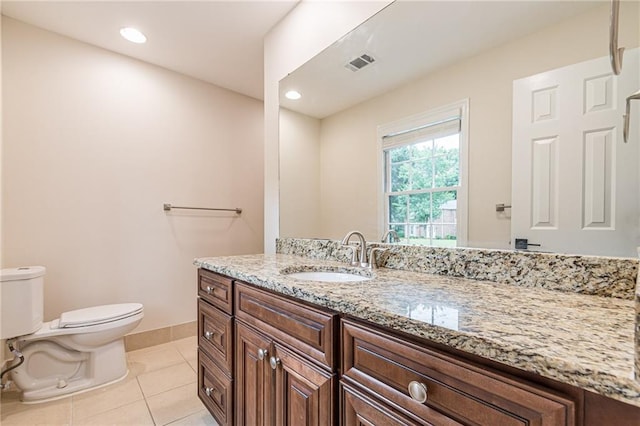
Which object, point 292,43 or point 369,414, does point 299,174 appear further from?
point 369,414

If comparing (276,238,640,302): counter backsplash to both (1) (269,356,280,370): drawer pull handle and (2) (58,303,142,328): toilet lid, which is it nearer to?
(1) (269,356,280,370): drawer pull handle

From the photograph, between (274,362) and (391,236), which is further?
(391,236)

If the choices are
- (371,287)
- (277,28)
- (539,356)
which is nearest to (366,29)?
(277,28)

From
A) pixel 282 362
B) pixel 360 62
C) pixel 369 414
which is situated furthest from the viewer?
pixel 360 62

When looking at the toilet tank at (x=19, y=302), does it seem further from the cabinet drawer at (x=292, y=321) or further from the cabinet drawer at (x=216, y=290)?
the cabinet drawer at (x=292, y=321)

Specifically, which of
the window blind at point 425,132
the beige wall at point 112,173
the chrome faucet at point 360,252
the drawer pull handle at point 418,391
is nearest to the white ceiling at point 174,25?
the beige wall at point 112,173

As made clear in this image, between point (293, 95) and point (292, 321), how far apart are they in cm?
150

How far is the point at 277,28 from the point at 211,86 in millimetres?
1161

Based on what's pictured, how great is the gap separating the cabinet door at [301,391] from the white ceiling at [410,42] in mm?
1252

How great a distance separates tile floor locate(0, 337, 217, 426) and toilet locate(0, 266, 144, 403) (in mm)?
87

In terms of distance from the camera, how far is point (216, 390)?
136 centimetres

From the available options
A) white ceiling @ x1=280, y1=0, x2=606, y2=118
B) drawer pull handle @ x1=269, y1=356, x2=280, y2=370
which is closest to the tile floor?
drawer pull handle @ x1=269, y1=356, x2=280, y2=370

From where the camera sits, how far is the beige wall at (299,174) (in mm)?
1796

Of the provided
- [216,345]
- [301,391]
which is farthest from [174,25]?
[301,391]
